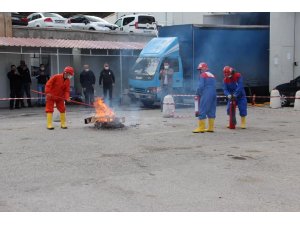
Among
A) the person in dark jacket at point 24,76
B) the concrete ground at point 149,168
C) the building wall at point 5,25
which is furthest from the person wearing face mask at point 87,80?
the concrete ground at point 149,168

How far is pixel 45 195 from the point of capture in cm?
639

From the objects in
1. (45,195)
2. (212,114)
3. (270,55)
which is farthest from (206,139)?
(270,55)

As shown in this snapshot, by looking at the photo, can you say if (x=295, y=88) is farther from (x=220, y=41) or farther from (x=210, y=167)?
(x=210, y=167)

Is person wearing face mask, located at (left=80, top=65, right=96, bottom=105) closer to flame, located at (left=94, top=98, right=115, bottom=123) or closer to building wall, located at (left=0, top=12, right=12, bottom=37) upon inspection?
building wall, located at (left=0, top=12, right=12, bottom=37)

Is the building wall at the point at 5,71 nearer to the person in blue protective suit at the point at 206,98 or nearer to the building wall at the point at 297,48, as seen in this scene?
the person in blue protective suit at the point at 206,98

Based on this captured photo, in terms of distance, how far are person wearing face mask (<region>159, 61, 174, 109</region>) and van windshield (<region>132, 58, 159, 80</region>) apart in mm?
398

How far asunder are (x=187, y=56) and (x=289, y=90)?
4.38 metres

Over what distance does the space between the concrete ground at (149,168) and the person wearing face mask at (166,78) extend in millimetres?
5363

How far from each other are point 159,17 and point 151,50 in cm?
1905

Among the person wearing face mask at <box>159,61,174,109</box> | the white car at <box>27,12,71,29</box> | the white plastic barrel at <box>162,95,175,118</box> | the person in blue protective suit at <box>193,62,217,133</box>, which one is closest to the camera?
the person in blue protective suit at <box>193,62,217,133</box>

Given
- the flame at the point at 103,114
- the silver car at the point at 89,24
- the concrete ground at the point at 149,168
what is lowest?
the concrete ground at the point at 149,168

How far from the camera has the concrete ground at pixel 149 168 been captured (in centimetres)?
611

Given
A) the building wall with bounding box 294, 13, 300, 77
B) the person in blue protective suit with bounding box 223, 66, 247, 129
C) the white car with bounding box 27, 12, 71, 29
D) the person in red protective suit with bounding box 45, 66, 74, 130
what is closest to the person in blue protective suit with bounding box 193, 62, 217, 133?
the person in blue protective suit with bounding box 223, 66, 247, 129

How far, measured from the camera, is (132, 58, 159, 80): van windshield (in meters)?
19.0
